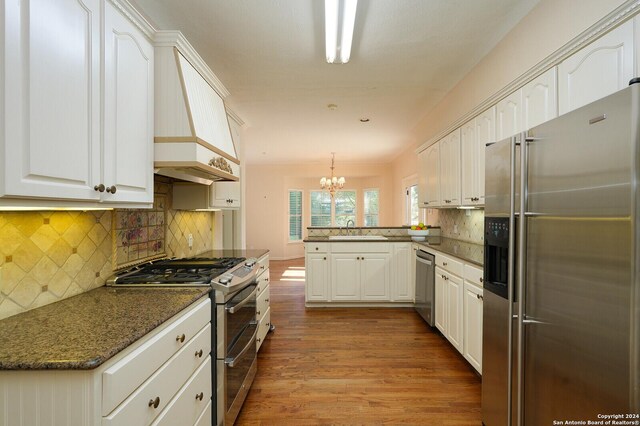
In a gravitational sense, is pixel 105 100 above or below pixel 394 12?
below

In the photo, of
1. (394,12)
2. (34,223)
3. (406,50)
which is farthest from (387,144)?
(34,223)

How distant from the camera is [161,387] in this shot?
46.0 inches

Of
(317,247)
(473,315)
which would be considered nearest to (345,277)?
(317,247)

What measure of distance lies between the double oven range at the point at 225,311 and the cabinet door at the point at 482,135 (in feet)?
6.94

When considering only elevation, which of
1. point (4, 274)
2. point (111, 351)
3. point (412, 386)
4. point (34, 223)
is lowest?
point (412, 386)

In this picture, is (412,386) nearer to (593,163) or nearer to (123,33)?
(593,163)

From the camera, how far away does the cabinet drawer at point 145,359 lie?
91cm

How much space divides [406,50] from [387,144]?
3589 millimetres

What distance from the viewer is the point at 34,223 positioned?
1341 mm

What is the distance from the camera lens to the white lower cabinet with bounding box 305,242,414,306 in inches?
160

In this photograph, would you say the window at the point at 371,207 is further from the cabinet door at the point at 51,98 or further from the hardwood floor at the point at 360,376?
the cabinet door at the point at 51,98

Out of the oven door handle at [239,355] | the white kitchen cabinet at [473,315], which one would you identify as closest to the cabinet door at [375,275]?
the white kitchen cabinet at [473,315]

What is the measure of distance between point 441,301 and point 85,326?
2.93m

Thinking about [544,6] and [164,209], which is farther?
[164,209]
